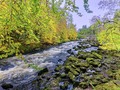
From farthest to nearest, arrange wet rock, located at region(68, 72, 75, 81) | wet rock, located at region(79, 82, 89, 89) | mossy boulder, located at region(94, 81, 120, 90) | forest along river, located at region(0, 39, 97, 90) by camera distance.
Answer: wet rock, located at region(68, 72, 75, 81)
forest along river, located at region(0, 39, 97, 90)
wet rock, located at region(79, 82, 89, 89)
mossy boulder, located at region(94, 81, 120, 90)

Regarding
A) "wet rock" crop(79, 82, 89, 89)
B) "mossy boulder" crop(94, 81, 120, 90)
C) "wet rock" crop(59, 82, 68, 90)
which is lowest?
"wet rock" crop(59, 82, 68, 90)

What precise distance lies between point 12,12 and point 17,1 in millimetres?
93

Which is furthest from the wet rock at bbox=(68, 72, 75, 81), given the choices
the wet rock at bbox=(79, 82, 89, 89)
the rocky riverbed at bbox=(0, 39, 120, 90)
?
the wet rock at bbox=(79, 82, 89, 89)

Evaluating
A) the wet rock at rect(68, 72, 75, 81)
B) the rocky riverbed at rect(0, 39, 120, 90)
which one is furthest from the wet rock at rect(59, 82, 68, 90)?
the wet rock at rect(68, 72, 75, 81)

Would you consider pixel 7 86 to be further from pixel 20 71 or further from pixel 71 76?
pixel 71 76

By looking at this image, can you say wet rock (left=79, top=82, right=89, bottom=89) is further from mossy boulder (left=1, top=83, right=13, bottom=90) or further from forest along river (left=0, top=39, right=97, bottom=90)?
mossy boulder (left=1, top=83, right=13, bottom=90)

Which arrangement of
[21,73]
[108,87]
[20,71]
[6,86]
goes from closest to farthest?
[108,87] → [6,86] → [21,73] → [20,71]

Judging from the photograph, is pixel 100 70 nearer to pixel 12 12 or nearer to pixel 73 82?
pixel 73 82

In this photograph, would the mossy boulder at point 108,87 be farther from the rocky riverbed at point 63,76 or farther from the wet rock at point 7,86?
the wet rock at point 7,86

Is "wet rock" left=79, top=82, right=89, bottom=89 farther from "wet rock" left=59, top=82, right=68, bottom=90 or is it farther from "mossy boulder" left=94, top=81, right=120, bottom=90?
"wet rock" left=59, top=82, right=68, bottom=90

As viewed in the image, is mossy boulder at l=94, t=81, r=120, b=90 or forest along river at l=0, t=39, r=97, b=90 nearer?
mossy boulder at l=94, t=81, r=120, b=90

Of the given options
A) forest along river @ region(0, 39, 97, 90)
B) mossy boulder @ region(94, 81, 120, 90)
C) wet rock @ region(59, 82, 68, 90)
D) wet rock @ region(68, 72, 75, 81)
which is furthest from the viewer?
wet rock @ region(68, 72, 75, 81)

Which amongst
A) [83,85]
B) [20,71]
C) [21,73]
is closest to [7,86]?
[21,73]

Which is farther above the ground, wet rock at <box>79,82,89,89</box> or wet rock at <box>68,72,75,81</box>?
wet rock at <box>68,72,75,81</box>
